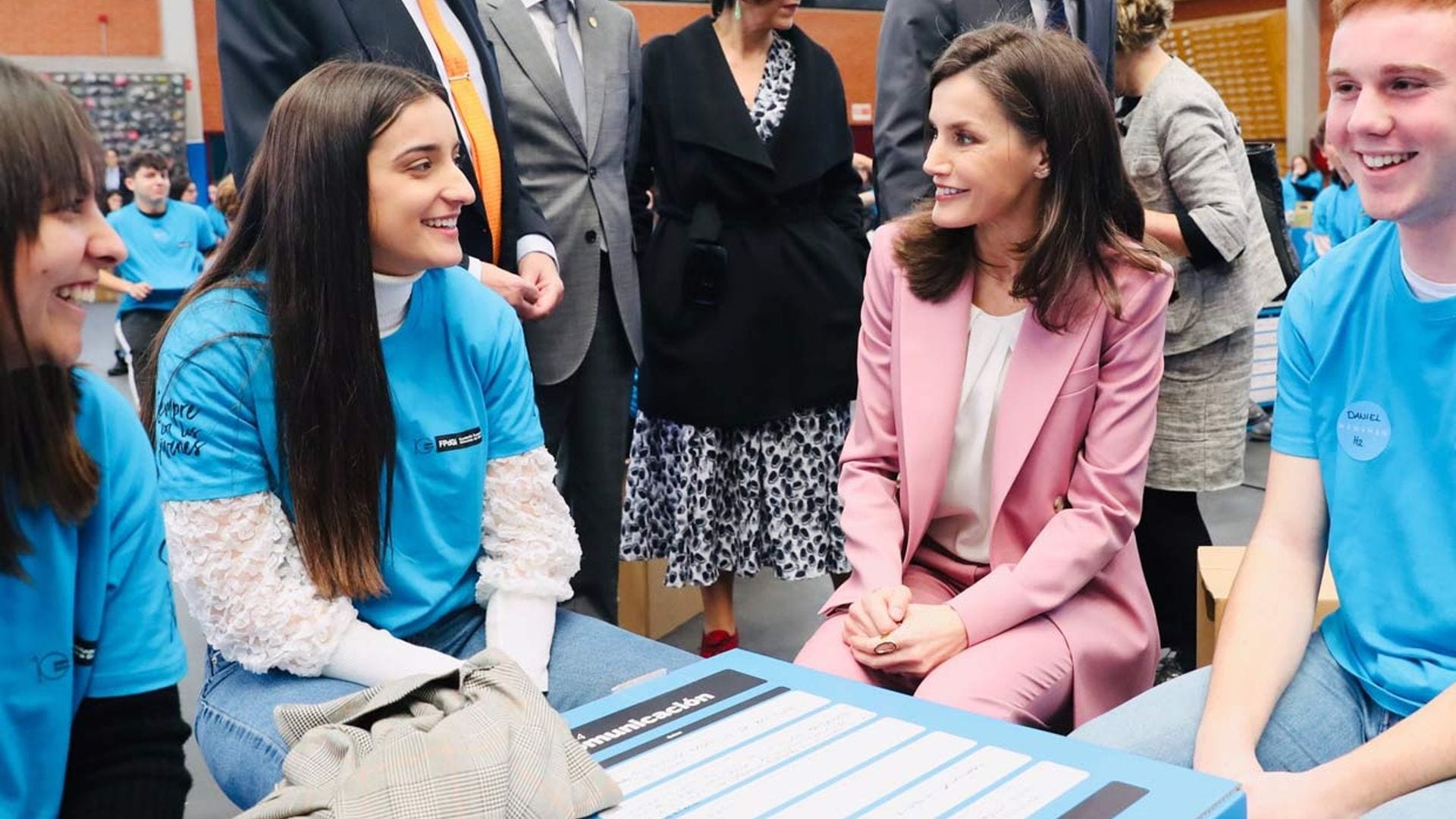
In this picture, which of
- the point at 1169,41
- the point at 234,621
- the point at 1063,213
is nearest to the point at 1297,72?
the point at 1169,41

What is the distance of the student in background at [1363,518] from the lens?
126cm

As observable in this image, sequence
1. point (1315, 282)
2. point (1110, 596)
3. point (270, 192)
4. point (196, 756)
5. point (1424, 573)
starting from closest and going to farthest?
1. point (1424, 573)
2. point (1315, 282)
3. point (270, 192)
4. point (1110, 596)
5. point (196, 756)

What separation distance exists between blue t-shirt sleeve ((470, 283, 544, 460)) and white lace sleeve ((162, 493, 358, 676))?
Result: 0.35 meters

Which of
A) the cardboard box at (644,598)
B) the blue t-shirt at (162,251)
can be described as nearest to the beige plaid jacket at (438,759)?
the cardboard box at (644,598)

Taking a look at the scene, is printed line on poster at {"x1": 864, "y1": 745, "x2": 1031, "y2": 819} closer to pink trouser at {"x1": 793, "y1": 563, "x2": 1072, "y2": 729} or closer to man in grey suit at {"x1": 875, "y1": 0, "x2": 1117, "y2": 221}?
pink trouser at {"x1": 793, "y1": 563, "x2": 1072, "y2": 729}

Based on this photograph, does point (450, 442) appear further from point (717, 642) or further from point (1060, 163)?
point (717, 642)

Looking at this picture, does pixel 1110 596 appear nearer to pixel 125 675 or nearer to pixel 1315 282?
pixel 1315 282

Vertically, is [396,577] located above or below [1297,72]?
below

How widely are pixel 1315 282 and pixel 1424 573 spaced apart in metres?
0.37

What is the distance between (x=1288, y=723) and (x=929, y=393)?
0.69m

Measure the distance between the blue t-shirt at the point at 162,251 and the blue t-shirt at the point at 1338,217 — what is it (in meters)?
6.18

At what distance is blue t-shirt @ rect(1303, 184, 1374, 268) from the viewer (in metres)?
4.77

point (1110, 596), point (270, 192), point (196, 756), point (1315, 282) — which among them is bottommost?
point (196, 756)

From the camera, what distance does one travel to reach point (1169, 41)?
1517 centimetres
